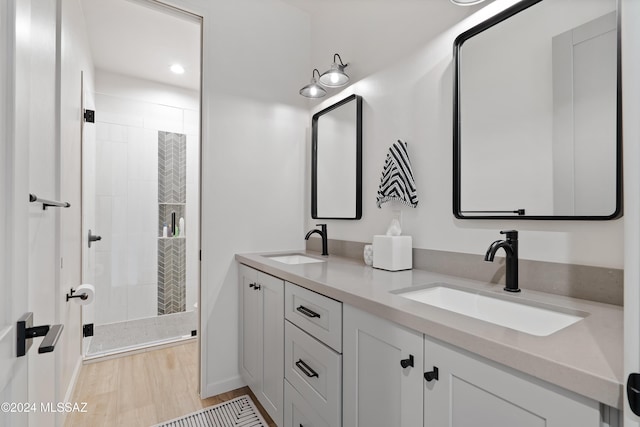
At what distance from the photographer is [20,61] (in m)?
0.66

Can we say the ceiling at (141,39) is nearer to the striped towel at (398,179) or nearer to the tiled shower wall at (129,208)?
the tiled shower wall at (129,208)

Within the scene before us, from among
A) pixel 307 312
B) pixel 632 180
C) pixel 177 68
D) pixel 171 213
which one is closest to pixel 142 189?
pixel 171 213

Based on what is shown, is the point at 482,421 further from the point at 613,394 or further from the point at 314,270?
the point at 314,270

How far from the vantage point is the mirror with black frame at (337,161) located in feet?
6.40

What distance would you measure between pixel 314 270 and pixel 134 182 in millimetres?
2609

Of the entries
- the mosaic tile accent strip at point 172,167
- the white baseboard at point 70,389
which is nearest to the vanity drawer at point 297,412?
the white baseboard at point 70,389

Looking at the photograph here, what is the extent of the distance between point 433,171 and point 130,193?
3.03 metres

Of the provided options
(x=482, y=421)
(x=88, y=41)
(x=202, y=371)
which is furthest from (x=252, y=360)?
(x=88, y=41)

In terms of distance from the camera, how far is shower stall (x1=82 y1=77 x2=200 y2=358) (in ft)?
9.83

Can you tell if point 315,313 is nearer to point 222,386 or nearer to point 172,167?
point 222,386

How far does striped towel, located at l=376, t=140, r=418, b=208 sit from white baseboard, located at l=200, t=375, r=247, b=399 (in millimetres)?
1540

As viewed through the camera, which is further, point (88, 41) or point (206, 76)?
point (88, 41)

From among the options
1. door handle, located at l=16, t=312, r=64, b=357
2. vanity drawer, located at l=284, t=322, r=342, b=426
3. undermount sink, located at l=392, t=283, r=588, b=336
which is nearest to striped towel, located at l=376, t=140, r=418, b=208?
undermount sink, located at l=392, t=283, r=588, b=336

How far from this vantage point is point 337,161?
2133 mm
